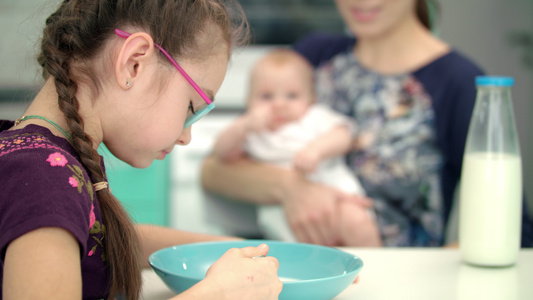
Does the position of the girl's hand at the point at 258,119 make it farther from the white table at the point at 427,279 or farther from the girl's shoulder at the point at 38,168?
the girl's shoulder at the point at 38,168

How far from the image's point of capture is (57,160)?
1.81ft

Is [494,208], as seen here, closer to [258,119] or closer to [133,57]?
[133,57]

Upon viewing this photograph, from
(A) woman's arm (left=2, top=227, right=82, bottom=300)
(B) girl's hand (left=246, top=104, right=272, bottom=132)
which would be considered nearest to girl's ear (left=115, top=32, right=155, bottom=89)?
(A) woman's arm (left=2, top=227, right=82, bottom=300)

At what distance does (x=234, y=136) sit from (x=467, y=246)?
910 mm

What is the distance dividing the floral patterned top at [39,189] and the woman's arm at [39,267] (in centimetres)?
1

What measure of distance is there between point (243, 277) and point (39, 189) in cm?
23

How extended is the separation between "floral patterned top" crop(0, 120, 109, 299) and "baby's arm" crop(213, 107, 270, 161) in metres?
1.09

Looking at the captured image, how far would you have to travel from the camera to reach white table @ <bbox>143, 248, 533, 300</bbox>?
0.76 m

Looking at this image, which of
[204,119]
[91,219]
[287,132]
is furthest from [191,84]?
[204,119]

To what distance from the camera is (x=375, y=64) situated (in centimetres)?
163

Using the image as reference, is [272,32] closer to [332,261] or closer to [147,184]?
[147,184]

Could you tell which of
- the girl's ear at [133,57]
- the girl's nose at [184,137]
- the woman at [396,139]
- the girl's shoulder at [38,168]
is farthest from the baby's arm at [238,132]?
the girl's shoulder at [38,168]

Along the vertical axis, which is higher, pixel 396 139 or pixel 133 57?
pixel 133 57

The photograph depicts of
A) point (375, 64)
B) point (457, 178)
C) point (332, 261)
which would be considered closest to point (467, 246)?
point (332, 261)
